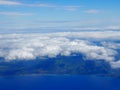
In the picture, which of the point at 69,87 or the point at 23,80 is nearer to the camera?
the point at 69,87

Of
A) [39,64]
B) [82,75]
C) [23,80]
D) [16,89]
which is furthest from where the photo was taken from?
[39,64]

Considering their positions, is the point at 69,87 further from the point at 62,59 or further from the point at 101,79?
the point at 62,59

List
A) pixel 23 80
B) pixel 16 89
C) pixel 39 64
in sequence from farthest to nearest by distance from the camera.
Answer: pixel 39 64
pixel 23 80
pixel 16 89

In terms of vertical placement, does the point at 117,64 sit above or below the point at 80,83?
above

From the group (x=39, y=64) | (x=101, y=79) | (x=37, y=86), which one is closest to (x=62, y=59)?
(x=39, y=64)

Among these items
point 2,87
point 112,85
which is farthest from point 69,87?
point 2,87

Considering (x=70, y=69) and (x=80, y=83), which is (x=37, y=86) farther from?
(x=70, y=69)
